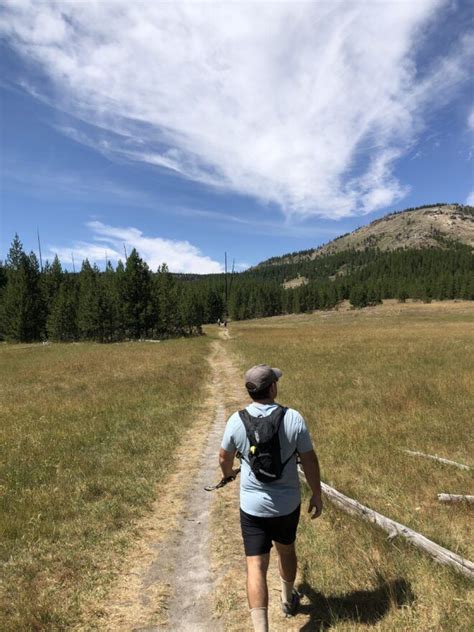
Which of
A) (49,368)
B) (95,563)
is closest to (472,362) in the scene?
(95,563)

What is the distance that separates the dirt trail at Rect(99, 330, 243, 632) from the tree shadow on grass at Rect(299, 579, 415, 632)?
3.49 ft

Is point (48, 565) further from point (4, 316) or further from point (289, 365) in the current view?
point (4, 316)

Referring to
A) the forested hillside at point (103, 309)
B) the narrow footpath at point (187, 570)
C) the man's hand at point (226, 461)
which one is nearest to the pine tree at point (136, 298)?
the forested hillside at point (103, 309)

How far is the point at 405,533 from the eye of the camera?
5188 mm

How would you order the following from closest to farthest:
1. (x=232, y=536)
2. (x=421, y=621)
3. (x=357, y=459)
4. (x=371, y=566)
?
(x=421, y=621) → (x=371, y=566) → (x=232, y=536) → (x=357, y=459)

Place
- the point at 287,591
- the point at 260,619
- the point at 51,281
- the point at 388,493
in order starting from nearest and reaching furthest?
the point at 260,619 < the point at 287,591 < the point at 388,493 < the point at 51,281

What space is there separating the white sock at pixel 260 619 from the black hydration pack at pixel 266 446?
42.8 inches

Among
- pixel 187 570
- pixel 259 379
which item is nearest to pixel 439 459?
pixel 187 570

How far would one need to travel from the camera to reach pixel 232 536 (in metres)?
6.14

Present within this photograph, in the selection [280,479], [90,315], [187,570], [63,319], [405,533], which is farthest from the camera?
[63,319]

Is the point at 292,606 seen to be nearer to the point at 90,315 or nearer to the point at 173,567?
the point at 173,567

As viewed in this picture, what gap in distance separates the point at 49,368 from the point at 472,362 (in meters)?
26.9

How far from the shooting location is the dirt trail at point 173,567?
4379 mm

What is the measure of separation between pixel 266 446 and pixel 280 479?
0.39 metres
